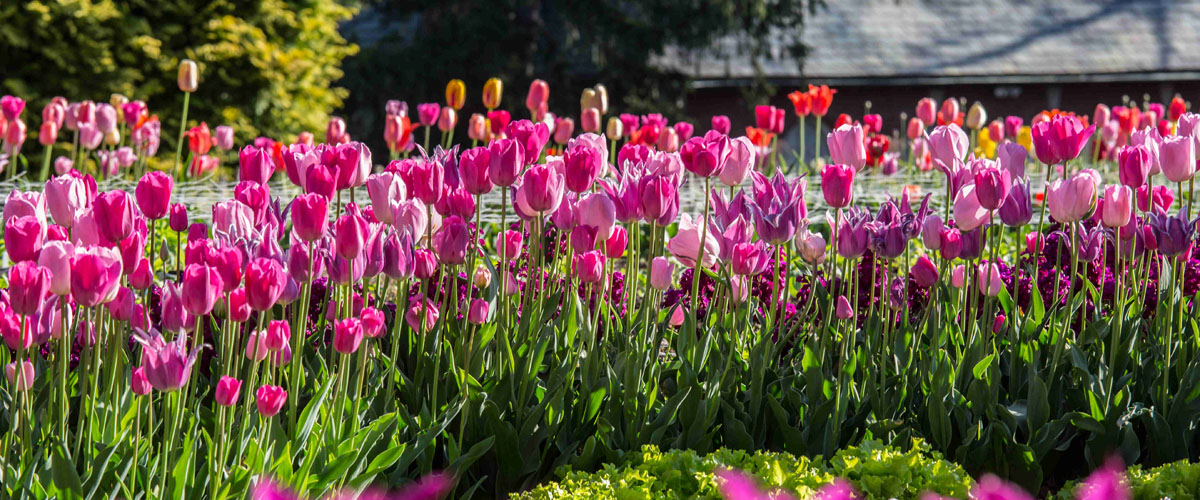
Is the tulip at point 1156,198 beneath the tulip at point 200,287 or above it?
above

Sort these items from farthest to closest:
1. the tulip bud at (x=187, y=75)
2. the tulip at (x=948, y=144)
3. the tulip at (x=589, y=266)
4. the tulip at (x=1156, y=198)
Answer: the tulip bud at (x=187, y=75) < the tulip at (x=1156, y=198) < the tulip at (x=948, y=144) < the tulip at (x=589, y=266)

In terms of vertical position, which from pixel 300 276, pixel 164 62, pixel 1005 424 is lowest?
pixel 1005 424

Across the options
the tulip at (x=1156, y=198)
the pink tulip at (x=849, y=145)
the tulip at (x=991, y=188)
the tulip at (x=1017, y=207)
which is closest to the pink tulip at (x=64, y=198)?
the pink tulip at (x=849, y=145)

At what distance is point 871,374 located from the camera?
259 cm

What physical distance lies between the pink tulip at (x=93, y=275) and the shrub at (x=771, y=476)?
73cm

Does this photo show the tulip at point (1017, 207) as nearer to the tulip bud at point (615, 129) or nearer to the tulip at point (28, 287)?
the tulip at point (28, 287)

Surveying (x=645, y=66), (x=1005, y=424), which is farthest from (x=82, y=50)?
(x=1005, y=424)

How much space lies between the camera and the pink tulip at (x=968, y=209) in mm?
2414

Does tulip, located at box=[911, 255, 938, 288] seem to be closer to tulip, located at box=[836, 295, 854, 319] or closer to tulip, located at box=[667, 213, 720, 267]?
tulip, located at box=[836, 295, 854, 319]

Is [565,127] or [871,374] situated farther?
[565,127]

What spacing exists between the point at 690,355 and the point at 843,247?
46cm

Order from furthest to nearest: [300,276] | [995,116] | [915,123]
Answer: [995,116], [915,123], [300,276]

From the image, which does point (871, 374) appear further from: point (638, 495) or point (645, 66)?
point (645, 66)

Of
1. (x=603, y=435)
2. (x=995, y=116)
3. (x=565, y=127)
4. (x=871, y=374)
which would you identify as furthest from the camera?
(x=995, y=116)
